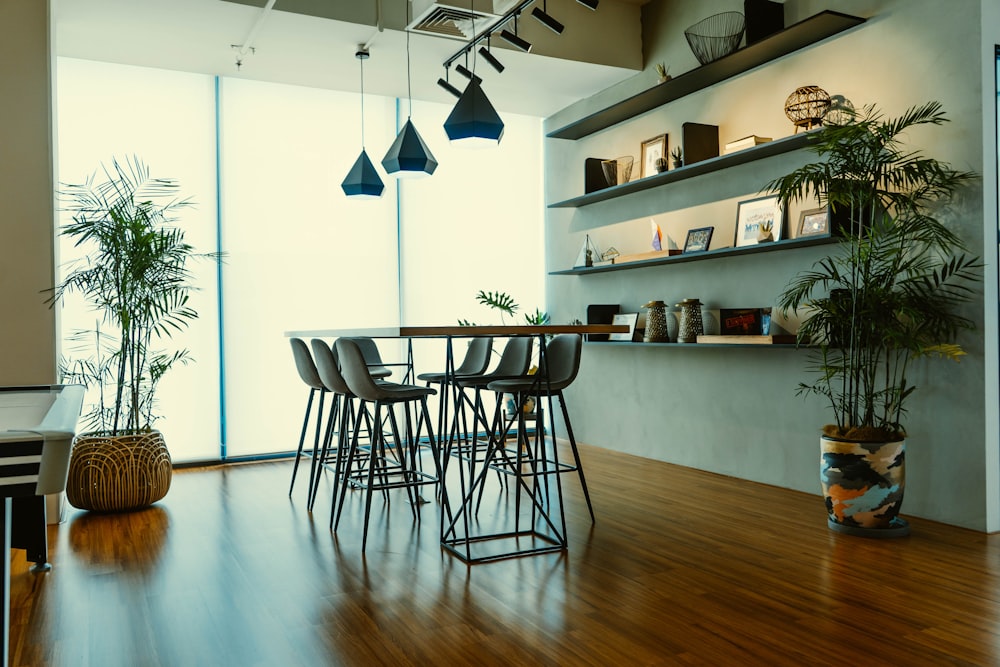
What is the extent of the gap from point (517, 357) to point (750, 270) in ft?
5.33

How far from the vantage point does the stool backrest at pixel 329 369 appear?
13.4 feet

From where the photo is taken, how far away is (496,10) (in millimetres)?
4301

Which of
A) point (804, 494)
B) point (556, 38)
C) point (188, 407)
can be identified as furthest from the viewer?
point (188, 407)

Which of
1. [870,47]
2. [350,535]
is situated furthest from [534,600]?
[870,47]

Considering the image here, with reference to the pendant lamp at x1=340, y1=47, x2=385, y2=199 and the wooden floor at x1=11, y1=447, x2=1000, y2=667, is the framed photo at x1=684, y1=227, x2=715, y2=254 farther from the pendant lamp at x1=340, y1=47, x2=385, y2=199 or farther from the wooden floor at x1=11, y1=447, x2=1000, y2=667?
the pendant lamp at x1=340, y1=47, x2=385, y2=199

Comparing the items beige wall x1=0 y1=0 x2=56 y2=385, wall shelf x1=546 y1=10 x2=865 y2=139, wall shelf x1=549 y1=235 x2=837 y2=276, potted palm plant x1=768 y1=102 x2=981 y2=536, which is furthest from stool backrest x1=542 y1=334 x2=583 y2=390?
beige wall x1=0 y1=0 x2=56 y2=385

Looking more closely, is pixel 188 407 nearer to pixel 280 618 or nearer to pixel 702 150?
pixel 280 618

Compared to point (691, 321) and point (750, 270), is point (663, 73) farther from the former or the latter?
point (691, 321)

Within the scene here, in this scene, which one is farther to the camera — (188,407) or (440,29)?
(188,407)

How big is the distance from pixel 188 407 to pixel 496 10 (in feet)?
12.3

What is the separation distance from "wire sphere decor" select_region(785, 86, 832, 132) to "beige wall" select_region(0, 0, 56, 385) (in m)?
4.15

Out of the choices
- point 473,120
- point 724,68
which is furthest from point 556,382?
point 724,68

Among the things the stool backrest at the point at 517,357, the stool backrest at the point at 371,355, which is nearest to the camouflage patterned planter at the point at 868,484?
the stool backrest at the point at 517,357

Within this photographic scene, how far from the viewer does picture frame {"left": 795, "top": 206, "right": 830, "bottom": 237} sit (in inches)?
171
